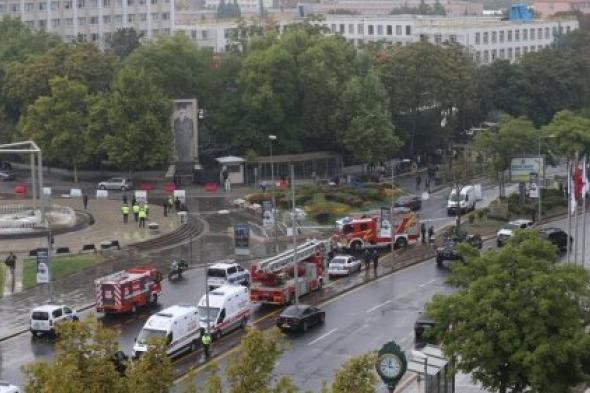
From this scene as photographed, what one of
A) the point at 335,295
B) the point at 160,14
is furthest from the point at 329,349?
the point at 160,14

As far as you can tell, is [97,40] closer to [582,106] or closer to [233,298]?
[582,106]

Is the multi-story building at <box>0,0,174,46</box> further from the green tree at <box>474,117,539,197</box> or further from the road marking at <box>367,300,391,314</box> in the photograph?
the road marking at <box>367,300,391,314</box>

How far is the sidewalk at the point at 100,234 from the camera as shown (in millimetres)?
72375

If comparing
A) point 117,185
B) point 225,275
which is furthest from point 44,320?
point 117,185

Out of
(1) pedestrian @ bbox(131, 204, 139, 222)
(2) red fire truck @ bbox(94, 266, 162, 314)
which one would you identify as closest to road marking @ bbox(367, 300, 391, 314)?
(2) red fire truck @ bbox(94, 266, 162, 314)

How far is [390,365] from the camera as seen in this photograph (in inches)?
1396

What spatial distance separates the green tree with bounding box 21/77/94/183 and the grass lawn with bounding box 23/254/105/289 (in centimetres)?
2957

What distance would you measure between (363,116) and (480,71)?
80.3ft

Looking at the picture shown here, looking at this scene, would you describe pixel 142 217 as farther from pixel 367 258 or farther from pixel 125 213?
pixel 367 258

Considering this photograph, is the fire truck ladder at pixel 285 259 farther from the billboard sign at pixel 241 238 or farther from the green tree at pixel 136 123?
the green tree at pixel 136 123

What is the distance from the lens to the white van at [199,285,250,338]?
172 feet

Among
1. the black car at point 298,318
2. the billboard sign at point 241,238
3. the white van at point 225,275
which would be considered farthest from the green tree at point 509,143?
the black car at point 298,318

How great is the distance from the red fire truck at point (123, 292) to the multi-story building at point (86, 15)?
10266cm

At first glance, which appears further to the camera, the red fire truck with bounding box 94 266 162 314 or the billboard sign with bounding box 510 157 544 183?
the billboard sign with bounding box 510 157 544 183
